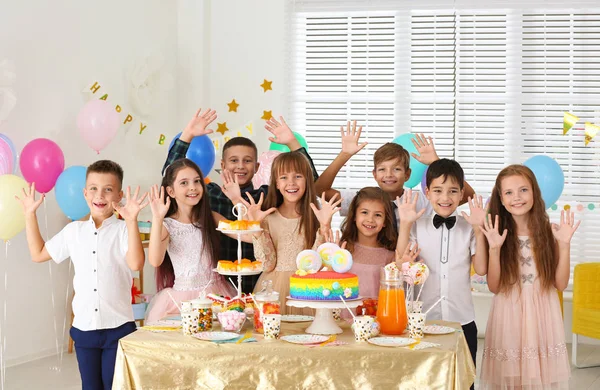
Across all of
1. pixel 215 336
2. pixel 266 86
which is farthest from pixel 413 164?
pixel 266 86

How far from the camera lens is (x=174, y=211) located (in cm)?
304

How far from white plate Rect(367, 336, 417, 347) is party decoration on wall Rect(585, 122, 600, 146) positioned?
161 inches

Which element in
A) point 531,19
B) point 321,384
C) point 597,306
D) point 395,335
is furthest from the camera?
point 531,19

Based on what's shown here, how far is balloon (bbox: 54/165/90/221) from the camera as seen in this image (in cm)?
414

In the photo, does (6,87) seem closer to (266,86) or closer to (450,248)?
(266,86)

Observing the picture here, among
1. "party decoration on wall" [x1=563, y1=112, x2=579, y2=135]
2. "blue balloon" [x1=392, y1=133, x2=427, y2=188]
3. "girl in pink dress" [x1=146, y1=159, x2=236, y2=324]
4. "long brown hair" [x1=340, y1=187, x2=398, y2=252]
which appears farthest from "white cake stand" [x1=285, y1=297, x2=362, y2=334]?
"party decoration on wall" [x1=563, y1=112, x2=579, y2=135]

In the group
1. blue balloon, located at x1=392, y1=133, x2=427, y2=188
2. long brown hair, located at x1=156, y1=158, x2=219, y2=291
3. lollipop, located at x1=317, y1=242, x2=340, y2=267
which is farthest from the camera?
blue balloon, located at x1=392, y1=133, x2=427, y2=188

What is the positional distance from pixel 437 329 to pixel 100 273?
126 centimetres

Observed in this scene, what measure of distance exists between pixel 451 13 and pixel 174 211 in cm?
380

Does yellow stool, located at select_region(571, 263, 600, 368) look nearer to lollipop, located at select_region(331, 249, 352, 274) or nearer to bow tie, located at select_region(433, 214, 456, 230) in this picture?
bow tie, located at select_region(433, 214, 456, 230)

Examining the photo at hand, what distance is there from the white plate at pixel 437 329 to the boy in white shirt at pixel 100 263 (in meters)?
1.08

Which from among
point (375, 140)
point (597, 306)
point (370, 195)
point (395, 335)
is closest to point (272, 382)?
point (395, 335)

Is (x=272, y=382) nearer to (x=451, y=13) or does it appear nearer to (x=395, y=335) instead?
(x=395, y=335)

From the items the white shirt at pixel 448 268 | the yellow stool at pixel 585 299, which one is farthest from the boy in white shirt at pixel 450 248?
the yellow stool at pixel 585 299
